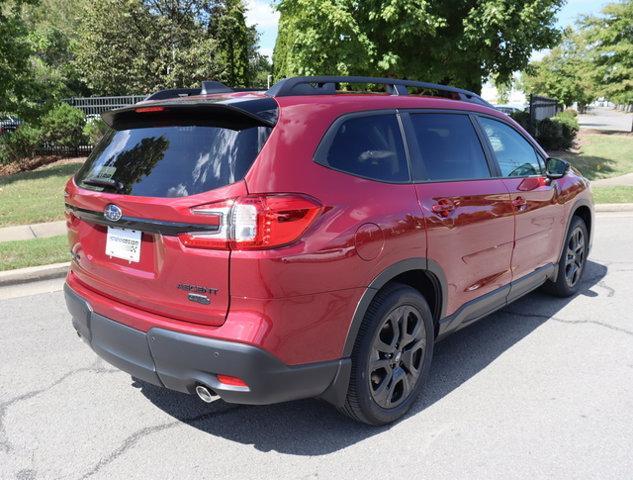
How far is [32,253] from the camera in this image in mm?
6398

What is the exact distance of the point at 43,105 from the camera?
14.2 m

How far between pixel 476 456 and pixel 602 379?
53.8 inches

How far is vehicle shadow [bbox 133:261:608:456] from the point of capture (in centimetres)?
299

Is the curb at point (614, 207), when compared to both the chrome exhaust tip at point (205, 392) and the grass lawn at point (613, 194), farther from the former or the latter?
the chrome exhaust tip at point (205, 392)

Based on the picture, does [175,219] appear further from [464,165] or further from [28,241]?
[28,241]

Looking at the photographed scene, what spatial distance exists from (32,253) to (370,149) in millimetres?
4992

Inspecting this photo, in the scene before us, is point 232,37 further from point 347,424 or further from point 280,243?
point 280,243

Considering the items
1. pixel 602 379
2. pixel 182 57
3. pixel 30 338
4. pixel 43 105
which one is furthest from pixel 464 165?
pixel 182 57

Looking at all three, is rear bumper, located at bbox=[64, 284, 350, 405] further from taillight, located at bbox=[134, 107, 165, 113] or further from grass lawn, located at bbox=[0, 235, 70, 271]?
grass lawn, located at bbox=[0, 235, 70, 271]

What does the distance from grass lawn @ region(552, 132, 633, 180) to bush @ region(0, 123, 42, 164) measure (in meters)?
15.0

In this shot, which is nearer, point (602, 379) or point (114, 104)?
point (602, 379)

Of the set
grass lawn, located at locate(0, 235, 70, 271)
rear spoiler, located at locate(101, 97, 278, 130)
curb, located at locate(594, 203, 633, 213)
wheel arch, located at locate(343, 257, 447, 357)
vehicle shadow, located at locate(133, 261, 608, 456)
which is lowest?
vehicle shadow, located at locate(133, 261, 608, 456)

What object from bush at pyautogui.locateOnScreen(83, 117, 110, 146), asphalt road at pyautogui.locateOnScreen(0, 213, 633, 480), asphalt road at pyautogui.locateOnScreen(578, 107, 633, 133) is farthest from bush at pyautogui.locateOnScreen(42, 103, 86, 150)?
asphalt road at pyautogui.locateOnScreen(578, 107, 633, 133)

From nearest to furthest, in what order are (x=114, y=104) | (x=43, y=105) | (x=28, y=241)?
(x=28, y=241) < (x=43, y=105) < (x=114, y=104)
